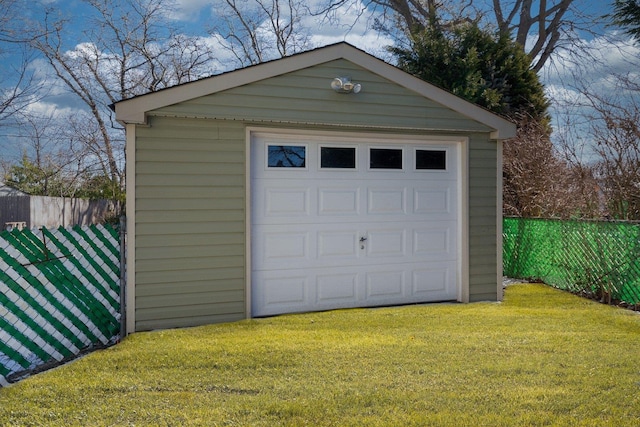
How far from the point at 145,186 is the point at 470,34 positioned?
1132cm

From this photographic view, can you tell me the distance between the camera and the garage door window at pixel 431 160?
22.4 ft

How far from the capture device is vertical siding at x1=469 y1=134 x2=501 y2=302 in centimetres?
697

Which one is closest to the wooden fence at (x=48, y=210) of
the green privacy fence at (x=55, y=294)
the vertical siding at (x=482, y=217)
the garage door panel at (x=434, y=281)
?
the green privacy fence at (x=55, y=294)

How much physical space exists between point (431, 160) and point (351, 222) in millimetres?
1493

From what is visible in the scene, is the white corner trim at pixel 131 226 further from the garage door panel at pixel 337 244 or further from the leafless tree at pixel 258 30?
the leafless tree at pixel 258 30

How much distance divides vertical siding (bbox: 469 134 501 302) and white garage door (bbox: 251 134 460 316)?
0.73ft

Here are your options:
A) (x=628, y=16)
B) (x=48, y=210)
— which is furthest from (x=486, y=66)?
(x=48, y=210)

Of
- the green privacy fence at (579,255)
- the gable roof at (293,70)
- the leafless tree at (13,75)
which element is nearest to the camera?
the gable roof at (293,70)

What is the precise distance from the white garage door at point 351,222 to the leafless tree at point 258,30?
1427cm

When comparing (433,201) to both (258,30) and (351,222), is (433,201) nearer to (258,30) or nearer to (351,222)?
(351,222)

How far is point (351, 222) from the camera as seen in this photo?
21.3 ft

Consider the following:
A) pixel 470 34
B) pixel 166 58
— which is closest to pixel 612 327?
pixel 470 34

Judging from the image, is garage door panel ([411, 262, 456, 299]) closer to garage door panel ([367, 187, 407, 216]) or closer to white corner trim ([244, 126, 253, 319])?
garage door panel ([367, 187, 407, 216])

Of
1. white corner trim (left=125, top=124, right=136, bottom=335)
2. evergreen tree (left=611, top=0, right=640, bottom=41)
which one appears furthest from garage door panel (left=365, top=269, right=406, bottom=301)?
evergreen tree (left=611, top=0, right=640, bottom=41)
